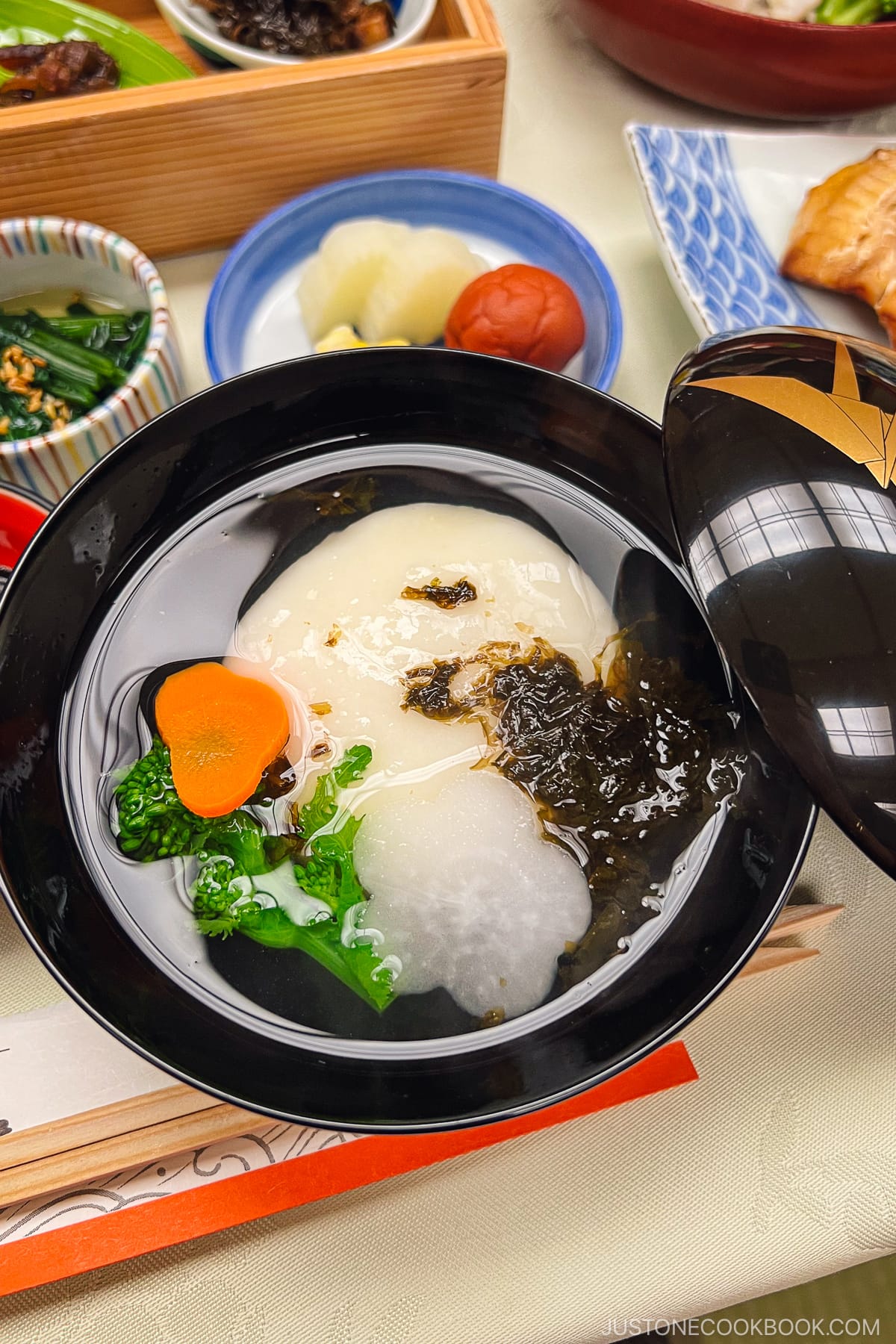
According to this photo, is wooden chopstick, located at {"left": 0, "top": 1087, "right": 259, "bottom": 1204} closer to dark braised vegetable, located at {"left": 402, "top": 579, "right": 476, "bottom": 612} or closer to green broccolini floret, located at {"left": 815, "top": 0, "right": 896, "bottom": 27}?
dark braised vegetable, located at {"left": 402, "top": 579, "right": 476, "bottom": 612}

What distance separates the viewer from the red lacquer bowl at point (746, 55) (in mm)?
1154

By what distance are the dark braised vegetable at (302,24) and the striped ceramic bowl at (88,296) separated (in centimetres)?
43

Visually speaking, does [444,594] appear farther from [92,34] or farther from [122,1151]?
[92,34]

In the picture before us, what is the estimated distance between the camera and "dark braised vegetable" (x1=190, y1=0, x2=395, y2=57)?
123 cm

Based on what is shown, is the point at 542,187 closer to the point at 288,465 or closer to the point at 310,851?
the point at 288,465

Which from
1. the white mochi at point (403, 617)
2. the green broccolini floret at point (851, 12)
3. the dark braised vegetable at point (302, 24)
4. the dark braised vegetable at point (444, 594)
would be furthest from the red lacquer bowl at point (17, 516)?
the green broccolini floret at point (851, 12)

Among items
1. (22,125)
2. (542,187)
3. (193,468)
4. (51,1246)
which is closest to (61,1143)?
(51,1246)

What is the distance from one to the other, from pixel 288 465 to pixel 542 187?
0.84 meters

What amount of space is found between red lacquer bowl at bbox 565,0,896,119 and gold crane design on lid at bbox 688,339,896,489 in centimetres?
77

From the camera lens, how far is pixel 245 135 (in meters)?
1.09

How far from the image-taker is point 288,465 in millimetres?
883

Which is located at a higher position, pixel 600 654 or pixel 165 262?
pixel 165 262

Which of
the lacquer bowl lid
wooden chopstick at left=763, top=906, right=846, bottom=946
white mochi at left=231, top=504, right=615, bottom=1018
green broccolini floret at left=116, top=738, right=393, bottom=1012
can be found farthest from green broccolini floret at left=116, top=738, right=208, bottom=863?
wooden chopstick at left=763, top=906, right=846, bottom=946

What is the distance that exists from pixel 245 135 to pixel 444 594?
0.70m
